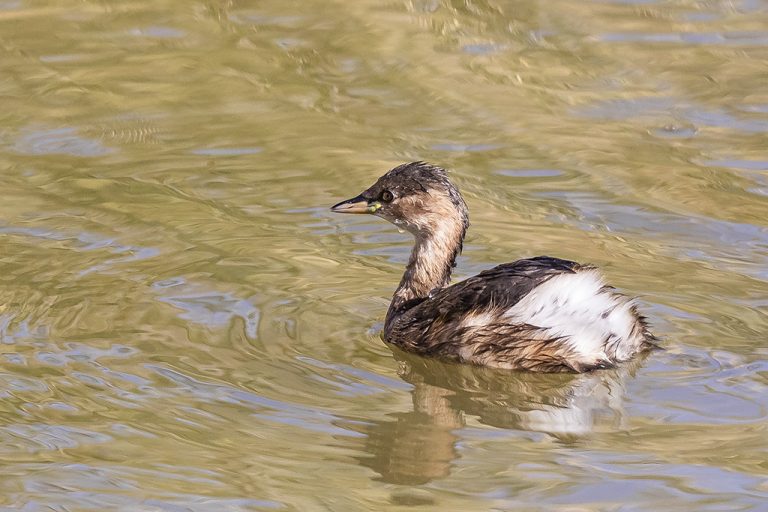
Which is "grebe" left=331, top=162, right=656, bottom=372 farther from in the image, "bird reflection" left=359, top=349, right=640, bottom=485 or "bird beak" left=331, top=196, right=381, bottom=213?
"bird beak" left=331, top=196, right=381, bottom=213

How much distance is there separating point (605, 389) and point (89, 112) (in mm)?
5083

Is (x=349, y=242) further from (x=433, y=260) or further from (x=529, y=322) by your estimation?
(x=529, y=322)

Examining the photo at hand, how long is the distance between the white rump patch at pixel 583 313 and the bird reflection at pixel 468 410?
0.13 meters

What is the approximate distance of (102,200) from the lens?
29.3 feet

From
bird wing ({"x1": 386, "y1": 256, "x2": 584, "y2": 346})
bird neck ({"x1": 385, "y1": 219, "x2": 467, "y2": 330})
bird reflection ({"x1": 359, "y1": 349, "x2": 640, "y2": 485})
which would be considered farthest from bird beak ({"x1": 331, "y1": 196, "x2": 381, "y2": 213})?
bird reflection ({"x1": 359, "y1": 349, "x2": 640, "y2": 485})

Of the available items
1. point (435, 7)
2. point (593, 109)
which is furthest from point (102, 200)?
point (435, 7)

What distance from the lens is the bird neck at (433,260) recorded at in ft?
25.0

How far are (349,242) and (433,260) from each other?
81cm

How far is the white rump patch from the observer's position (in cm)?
671

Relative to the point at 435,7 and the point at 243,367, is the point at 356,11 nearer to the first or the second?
the point at 435,7

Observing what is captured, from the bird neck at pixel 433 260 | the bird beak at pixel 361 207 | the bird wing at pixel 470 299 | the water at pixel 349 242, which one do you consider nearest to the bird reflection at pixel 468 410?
the water at pixel 349 242

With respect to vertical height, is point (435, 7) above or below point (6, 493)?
above

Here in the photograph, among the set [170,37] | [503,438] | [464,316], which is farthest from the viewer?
[170,37]

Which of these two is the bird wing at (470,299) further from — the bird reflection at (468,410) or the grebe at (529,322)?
the bird reflection at (468,410)
